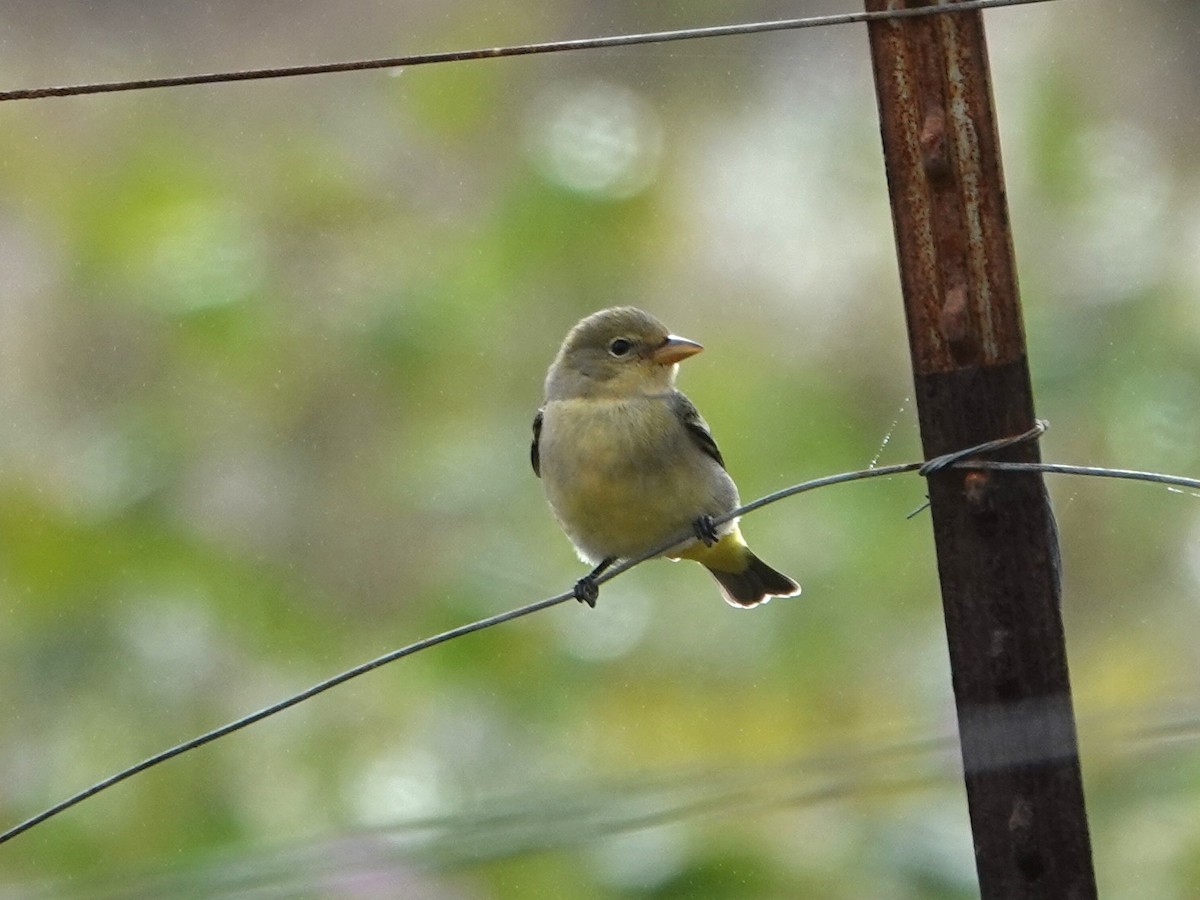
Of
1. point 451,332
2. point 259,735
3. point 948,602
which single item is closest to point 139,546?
point 259,735

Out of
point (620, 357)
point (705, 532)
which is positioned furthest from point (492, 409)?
point (705, 532)

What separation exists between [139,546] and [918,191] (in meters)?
3.25

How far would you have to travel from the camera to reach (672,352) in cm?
407

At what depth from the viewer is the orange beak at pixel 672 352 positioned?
4.05 metres

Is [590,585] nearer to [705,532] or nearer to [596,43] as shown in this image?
[705,532]

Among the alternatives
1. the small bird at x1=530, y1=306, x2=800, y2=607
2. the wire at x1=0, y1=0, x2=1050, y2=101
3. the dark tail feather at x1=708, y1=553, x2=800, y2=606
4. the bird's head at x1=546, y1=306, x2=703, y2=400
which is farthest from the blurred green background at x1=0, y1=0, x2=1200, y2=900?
the wire at x1=0, y1=0, x2=1050, y2=101

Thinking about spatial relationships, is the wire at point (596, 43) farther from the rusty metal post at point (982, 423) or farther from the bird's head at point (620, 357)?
the bird's head at point (620, 357)

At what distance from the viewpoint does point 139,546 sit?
5.09m

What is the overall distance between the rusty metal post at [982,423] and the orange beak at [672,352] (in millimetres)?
1591

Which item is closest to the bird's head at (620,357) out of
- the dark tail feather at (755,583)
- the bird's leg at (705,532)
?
the bird's leg at (705,532)

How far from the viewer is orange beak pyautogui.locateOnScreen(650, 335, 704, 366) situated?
4047 millimetres

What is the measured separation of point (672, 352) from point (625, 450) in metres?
0.34

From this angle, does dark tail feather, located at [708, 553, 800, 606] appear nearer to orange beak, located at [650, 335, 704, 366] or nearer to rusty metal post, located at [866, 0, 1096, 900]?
orange beak, located at [650, 335, 704, 366]

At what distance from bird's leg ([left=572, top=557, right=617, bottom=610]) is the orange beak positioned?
0.48 meters
